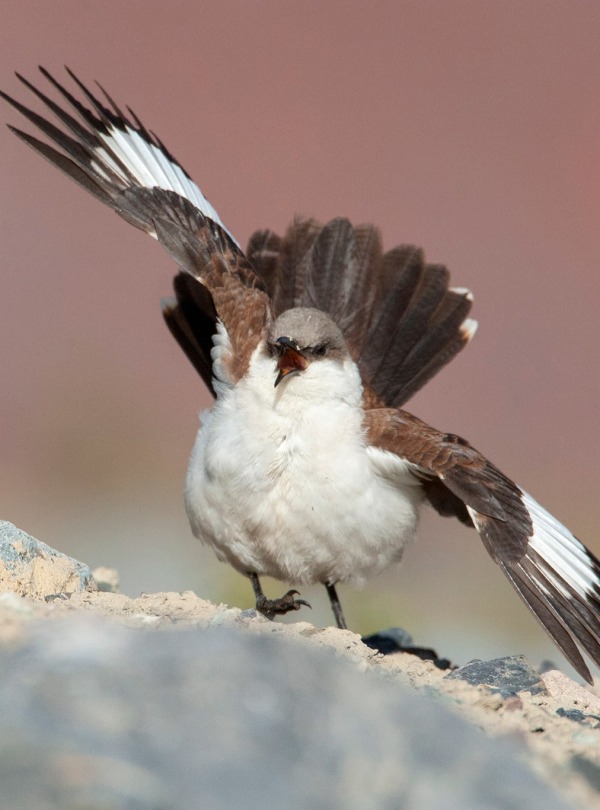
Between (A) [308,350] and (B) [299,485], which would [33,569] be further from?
(A) [308,350]

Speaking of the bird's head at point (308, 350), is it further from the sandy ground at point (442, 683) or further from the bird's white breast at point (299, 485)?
the sandy ground at point (442, 683)

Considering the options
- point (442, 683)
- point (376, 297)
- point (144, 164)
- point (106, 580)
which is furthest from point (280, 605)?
point (144, 164)

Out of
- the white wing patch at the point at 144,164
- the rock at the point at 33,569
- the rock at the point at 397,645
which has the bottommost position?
the rock at the point at 33,569

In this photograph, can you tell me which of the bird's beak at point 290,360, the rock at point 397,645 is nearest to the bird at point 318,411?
the bird's beak at point 290,360

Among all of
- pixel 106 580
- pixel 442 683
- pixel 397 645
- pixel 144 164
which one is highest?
pixel 144 164

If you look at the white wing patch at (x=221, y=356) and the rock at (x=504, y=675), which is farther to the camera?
the white wing patch at (x=221, y=356)

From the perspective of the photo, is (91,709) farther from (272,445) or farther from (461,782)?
(272,445)

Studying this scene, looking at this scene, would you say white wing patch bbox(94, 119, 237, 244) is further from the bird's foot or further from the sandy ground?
the sandy ground

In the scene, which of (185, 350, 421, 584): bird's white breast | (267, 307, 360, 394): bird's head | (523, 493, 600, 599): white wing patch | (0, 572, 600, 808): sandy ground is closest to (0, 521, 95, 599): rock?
(0, 572, 600, 808): sandy ground
